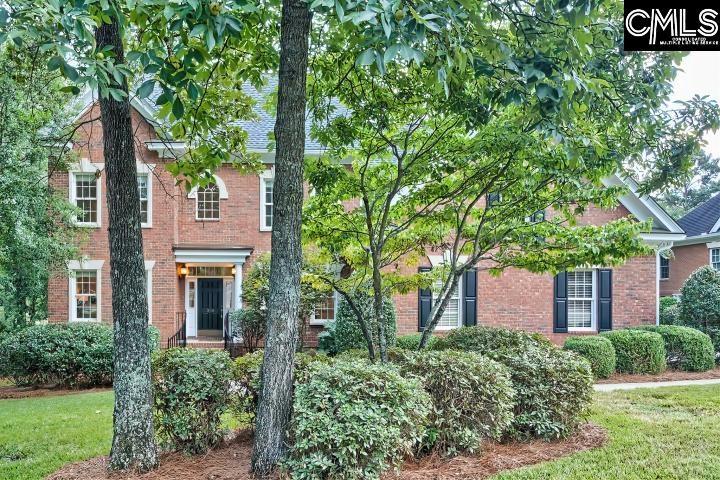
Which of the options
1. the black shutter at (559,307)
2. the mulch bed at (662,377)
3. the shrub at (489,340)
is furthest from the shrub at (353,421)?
the black shutter at (559,307)

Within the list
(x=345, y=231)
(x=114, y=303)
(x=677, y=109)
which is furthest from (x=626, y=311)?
(x=114, y=303)

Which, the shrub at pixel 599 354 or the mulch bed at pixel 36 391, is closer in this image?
the mulch bed at pixel 36 391

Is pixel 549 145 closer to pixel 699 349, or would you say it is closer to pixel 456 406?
pixel 456 406

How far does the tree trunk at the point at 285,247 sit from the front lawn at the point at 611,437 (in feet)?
6.80

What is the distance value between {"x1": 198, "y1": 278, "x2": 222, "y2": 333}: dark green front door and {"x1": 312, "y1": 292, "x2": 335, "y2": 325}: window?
13.6 feet

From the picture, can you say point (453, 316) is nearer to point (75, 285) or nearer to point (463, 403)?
point (463, 403)

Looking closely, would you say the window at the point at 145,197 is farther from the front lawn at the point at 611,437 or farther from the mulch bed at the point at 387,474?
the mulch bed at the point at 387,474

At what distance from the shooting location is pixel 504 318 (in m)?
13.9

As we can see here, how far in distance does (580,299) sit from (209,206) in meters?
10.5

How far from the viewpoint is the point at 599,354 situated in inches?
415

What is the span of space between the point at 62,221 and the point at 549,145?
11159 millimetres

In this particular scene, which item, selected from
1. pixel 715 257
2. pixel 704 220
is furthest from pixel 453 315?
pixel 704 220

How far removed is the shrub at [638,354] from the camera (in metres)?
11.0

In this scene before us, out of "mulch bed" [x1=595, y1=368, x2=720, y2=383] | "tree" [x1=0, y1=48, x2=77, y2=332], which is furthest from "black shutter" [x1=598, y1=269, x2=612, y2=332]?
"tree" [x1=0, y1=48, x2=77, y2=332]
